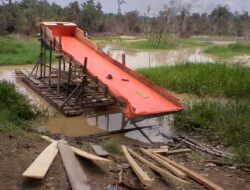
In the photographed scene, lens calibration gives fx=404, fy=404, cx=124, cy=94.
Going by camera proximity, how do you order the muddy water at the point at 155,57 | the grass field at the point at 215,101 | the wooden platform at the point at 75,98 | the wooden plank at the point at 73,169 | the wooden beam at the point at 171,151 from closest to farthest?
the wooden plank at the point at 73,169 < the wooden beam at the point at 171,151 < the grass field at the point at 215,101 < the wooden platform at the point at 75,98 < the muddy water at the point at 155,57

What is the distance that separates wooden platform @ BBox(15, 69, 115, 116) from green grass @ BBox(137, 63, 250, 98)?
265 centimetres

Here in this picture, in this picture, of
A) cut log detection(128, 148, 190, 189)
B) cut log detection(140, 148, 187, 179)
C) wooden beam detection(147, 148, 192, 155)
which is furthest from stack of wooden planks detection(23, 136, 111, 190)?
wooden beam detection(147, 148, 192, 155)

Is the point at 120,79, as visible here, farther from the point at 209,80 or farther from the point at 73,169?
the point at 73,169

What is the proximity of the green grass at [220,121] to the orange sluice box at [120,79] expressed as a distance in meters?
0.37

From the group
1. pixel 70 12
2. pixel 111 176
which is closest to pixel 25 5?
pixel 70 12

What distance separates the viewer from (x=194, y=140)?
6895 mm

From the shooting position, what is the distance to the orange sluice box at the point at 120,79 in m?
7.35

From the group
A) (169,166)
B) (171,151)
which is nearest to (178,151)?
(171,151)

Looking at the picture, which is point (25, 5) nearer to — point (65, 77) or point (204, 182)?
point (65, 77)

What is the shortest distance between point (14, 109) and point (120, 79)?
2291 mm

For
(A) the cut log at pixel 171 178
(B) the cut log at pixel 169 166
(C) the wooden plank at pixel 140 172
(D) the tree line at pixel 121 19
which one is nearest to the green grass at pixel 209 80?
(B) the cut log at pixel 169 166

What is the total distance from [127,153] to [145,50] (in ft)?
63.5

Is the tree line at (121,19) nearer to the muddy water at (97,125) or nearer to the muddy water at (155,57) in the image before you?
the muddy water at (155,57)

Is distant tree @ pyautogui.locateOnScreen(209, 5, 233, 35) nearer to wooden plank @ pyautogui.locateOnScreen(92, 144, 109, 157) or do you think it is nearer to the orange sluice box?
the orange sluice box
